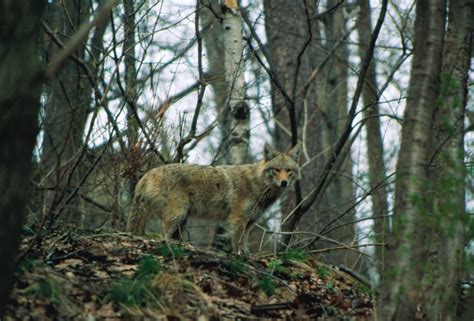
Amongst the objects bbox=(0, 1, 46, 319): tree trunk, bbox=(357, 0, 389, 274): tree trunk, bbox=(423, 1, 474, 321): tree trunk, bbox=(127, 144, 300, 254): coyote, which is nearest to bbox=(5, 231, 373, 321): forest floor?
bbox=(423, 1, 474, 321): tree trunk

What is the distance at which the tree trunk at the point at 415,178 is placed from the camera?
17.2ft

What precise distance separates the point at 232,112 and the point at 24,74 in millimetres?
6929

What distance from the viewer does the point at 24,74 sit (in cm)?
423

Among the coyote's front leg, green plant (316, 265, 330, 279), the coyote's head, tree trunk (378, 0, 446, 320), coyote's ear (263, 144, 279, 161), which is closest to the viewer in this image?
tree trunk (378, 0, 446, 320)

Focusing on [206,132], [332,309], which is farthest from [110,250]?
[206,132]

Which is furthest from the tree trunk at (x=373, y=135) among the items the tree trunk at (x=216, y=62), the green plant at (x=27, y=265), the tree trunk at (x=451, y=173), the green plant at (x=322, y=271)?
the green plant at (x=27, y=265)

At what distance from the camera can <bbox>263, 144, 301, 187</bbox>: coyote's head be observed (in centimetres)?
1089

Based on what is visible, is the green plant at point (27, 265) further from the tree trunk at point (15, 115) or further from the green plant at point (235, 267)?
the green plant at point (235, 267)

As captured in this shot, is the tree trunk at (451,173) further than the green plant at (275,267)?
No

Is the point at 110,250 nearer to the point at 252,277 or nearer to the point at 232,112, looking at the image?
the point at 252,277

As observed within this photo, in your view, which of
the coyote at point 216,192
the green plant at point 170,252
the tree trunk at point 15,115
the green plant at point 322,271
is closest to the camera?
the tree trunk at point 15,115

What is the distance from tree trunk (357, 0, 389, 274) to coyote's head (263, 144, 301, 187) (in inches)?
44.0

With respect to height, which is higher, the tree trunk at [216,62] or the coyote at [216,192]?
the tree trunk at [216,62]

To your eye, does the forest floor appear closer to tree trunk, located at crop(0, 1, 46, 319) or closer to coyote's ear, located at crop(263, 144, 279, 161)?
tree trunk, located at crop(0, 1, 46, 319)
